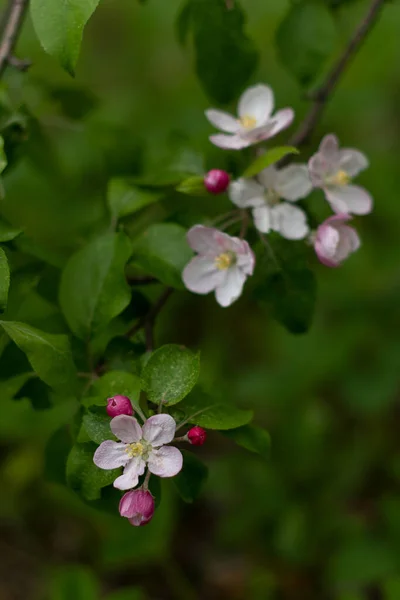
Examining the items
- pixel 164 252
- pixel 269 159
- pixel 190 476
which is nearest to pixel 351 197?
pixel 269 159

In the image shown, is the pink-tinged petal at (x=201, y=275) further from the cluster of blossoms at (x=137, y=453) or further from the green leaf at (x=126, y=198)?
the cluster of blossoms at (x=137, y=453)

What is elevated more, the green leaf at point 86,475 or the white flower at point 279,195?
the white flower at point 279,195

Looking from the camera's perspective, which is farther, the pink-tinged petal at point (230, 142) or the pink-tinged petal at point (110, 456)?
the pink-tinged petal at point (230, 142)

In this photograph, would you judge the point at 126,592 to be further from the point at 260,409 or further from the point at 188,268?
the point at 188,268

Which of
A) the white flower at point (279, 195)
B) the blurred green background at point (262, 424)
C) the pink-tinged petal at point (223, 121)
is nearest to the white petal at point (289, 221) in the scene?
the white flower at point (279, 195)

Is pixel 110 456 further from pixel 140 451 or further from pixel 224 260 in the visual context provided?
pixel 224 260

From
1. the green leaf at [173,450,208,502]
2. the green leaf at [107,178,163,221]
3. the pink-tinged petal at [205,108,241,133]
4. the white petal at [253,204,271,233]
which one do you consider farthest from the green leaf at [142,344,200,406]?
the pink-tinged petal at [205,108,241,133]
